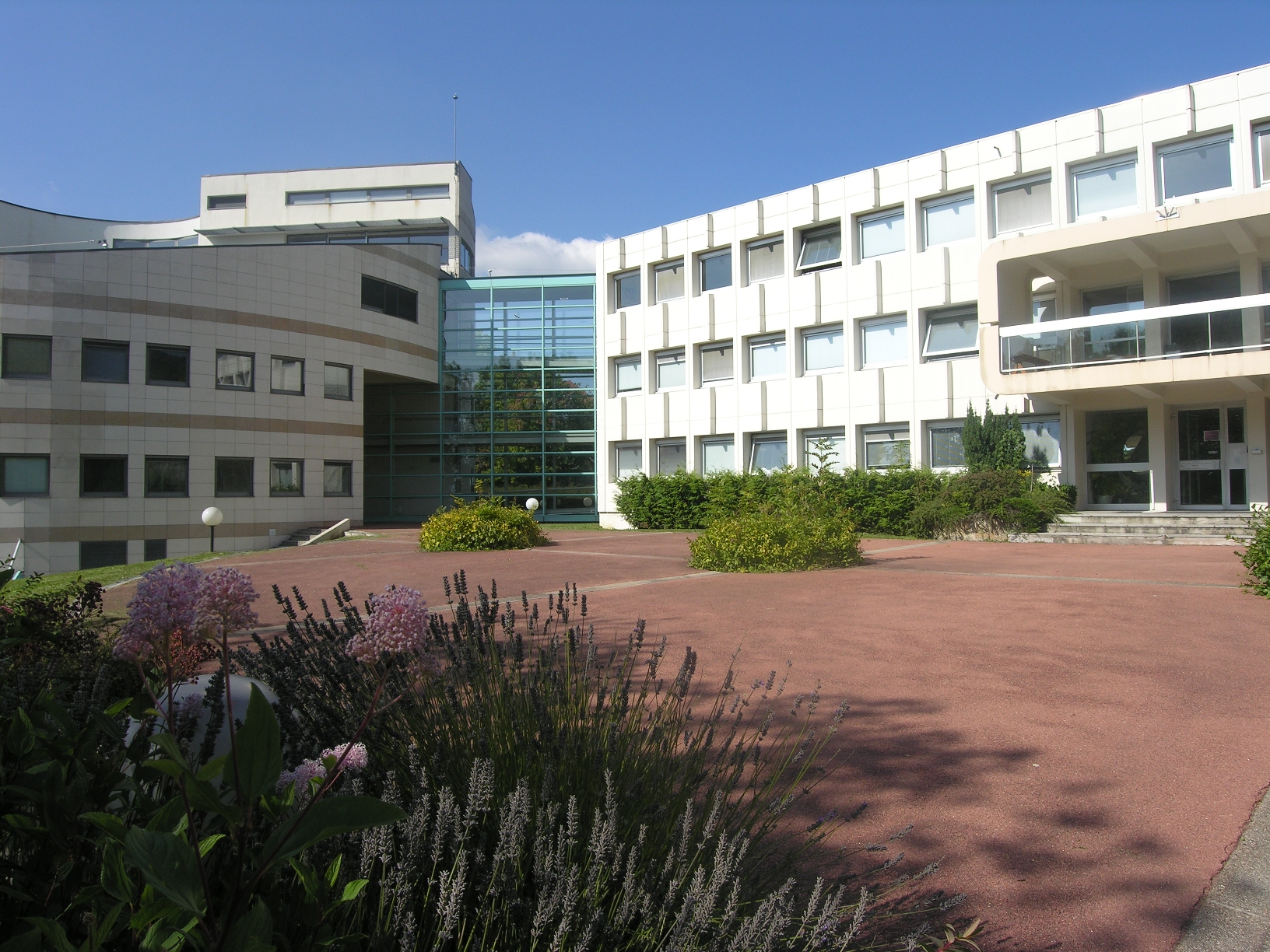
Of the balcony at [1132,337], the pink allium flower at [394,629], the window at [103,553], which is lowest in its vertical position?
the window at [103,553]

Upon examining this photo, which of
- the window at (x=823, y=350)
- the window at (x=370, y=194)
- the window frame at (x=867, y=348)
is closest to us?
the window frame at (x=867, y=348)

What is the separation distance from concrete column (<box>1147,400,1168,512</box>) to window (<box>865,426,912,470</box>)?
18.3 feet

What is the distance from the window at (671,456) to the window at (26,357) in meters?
18.4

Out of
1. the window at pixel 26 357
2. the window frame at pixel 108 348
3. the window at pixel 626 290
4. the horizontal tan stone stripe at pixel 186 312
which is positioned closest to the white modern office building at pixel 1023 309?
the window at pixel 626 290

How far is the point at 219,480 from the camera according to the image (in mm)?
25203

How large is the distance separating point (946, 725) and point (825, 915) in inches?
115

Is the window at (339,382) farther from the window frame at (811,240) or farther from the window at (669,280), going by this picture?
the window frame at (811,240)

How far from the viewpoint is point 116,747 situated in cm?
170

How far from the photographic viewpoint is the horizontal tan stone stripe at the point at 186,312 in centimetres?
2286

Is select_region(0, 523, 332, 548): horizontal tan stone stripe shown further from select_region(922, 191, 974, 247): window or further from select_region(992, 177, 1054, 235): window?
select_region(992, 177, 1054, 235): window

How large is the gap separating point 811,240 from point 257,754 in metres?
26.1

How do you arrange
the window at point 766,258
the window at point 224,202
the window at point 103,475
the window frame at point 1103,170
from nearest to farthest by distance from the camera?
the window frame at point 1103,170 < the window at point 103,475 < the window at point 766,258 < the window at point 224,202

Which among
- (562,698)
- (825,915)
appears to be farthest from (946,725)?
(825,915)

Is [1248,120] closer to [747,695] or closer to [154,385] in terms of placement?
[747,695]
